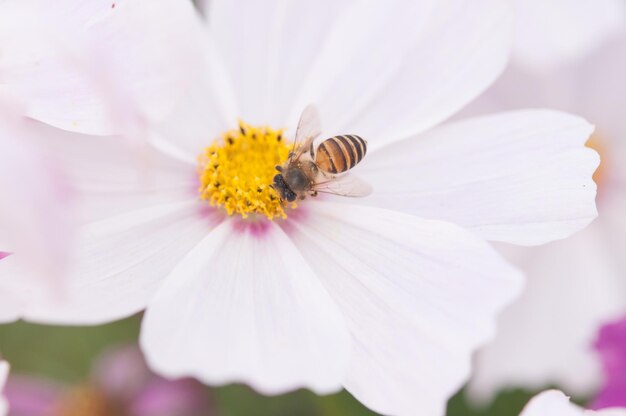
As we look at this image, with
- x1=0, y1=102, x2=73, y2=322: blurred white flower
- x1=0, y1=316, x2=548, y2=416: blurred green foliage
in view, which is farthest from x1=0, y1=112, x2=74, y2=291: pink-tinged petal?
x1=0, y1=316, x2=548, y2=416: blurred green foliage

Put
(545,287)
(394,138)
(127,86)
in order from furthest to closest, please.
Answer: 1. (545,287)
2. (394,138)
3. (127,86)

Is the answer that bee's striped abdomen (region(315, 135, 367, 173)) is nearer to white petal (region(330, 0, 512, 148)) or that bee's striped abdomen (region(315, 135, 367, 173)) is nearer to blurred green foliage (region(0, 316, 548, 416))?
white petal (region(330, 0, 512, 148))

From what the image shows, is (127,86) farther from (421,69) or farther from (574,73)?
(574,73)

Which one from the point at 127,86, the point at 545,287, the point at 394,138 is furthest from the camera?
the point at 545,287

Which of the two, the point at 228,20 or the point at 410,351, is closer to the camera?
the point at 410,351

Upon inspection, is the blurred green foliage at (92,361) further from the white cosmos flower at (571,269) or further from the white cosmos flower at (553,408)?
the white cosmos flower at (553,408)

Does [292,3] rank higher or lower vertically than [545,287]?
higher

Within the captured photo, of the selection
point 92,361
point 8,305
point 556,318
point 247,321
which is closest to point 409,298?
point 247,321

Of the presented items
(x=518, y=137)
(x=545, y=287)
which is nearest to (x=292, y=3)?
(x=518, y=137)
